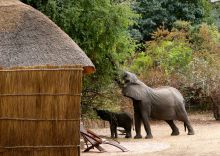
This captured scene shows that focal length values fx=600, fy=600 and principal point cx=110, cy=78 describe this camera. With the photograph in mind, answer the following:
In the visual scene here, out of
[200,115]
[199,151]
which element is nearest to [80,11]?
[199,151]

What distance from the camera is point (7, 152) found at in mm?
9312

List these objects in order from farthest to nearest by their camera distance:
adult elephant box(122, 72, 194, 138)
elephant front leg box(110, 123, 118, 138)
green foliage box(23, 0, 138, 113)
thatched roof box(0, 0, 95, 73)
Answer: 1. adult elephant box(122, 72, 194, 138)
2. elephant front leg box(110, 123, 118, 138)
3. green foliage box(23, 0, 138, 113)
4. thatched roof box(0, 0, 95, 73)

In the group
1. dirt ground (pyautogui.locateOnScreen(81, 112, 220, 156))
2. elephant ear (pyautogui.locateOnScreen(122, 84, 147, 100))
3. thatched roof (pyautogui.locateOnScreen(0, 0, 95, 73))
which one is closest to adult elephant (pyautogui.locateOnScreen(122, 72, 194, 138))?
elephant ear (pyautogui.locateOnScreen(122, 84, 147, 100))

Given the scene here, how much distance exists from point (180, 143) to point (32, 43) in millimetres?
4880

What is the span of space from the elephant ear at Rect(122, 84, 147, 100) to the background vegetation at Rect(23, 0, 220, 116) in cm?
98

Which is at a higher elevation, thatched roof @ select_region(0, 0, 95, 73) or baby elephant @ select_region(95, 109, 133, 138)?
thatched roof @ select_region(0, 0, 95, 73)

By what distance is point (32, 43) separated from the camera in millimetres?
11758

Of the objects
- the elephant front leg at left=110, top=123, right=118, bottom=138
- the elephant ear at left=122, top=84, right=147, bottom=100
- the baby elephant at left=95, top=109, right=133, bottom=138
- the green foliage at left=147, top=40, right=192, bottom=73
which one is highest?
the green foliage at left=147, top=40, right=192, bottom=73

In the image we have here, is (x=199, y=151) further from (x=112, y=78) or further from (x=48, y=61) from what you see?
(x=112, y=78)

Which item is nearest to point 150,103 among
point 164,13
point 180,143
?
point 180,143

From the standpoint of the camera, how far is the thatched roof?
11.3 meters

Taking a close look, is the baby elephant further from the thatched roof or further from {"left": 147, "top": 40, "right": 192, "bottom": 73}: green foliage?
{"left": 147, "top": 40, "right": 192, "bottom": 73}: green foliage

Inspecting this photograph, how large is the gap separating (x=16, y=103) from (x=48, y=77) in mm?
640

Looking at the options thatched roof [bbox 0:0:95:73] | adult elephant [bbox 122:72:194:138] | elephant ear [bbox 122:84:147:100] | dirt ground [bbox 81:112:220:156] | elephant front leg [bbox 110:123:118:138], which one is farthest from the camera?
adult elephant [bbox 122:72:194:138]
